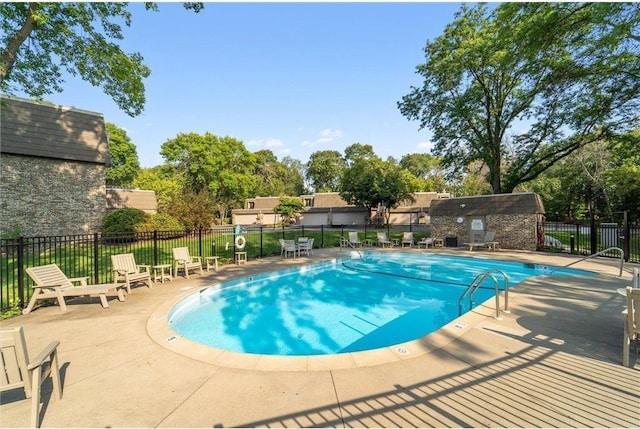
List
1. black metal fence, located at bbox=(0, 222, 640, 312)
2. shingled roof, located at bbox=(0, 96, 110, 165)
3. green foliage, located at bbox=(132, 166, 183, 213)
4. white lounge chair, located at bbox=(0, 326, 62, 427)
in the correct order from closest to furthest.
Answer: white lounge chair, located at bbox=(0, 326, 62, 427) < black metal fence, located at bbox=(0, 222, 640, 312) < shingled roof, located at bbox=(0, 96, 110, 165) < green foliage, located at bbox=(132, 166, 183, 213)

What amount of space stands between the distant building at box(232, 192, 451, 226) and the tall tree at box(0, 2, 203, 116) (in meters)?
29.9

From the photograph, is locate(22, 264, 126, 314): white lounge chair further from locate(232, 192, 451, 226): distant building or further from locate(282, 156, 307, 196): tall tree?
locate(282, 156, 307, 196): tall tree

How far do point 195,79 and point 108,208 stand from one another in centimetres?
1272

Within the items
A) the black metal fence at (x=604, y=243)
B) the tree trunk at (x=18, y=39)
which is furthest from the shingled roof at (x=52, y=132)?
the black metal fence at (x=604, y=243)

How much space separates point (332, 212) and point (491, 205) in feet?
89.2

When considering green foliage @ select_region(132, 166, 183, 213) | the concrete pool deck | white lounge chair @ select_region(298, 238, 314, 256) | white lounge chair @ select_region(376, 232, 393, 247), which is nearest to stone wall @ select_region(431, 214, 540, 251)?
white lounge chair @ select_region(376, 232, 393, 247)

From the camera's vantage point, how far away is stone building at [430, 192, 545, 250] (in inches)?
594

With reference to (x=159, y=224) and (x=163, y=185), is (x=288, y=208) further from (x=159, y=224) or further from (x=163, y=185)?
(x=159, y=224)

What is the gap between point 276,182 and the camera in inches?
2376

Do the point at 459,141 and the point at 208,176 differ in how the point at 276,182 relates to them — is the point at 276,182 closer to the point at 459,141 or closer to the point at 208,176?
the point at 208,176

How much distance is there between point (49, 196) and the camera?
51.9 ft

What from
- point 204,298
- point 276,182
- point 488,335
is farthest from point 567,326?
point 276,182

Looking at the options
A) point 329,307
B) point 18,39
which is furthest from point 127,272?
point 18,39

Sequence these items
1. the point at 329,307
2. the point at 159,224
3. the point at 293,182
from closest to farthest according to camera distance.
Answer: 1. the point at 329,307
2. the point at 159,224
3. the point at 293,182
